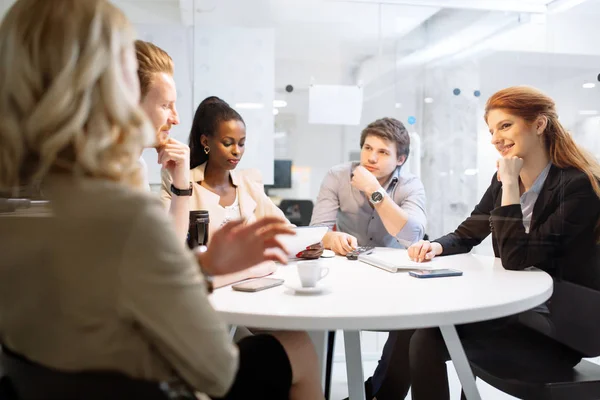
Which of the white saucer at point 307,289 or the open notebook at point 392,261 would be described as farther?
the open notebook at point 392,261

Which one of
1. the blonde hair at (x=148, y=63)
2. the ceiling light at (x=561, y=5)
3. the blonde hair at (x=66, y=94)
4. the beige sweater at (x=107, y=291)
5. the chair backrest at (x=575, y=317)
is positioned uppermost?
the ceiling light at (x=561, y=5)

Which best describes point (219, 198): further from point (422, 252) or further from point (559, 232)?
point (559, 232)

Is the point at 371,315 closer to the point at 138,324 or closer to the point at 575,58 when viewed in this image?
the point at 138,324

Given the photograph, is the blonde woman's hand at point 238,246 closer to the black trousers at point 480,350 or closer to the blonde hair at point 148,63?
the black trousers at point 480,350

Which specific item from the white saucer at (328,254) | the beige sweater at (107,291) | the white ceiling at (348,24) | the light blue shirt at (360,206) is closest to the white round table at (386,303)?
the white saucer at (328,254)

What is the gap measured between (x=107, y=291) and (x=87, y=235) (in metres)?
0.08

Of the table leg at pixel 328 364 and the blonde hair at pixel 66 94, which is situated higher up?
the blonde hair at pixel 66 94

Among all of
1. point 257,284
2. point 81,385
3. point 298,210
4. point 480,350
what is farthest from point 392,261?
point 298,210

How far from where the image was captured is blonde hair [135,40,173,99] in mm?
1783

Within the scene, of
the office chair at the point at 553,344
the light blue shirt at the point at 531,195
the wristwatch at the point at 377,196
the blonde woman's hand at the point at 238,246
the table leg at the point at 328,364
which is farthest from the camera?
the wristwatch at the point at 377,196

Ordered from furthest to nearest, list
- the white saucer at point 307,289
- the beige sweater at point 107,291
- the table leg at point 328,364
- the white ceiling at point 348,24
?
the white ceiling at point 348,24 < the table leg at point 328,364 < the white saucer at point 307,289 < the beige sweater at point 107,291

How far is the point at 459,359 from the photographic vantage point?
1451 mm

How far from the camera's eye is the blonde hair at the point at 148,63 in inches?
70.2

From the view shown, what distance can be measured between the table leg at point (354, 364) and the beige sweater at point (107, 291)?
3.22 feet
